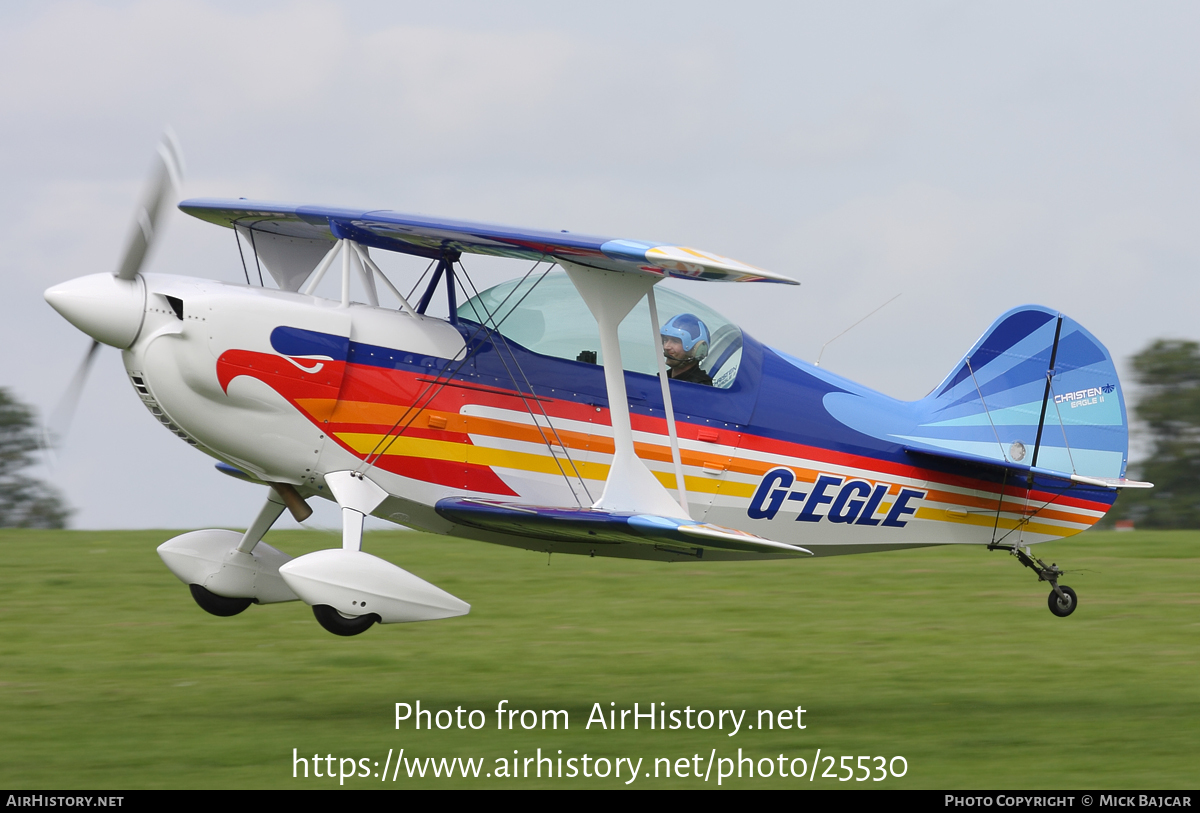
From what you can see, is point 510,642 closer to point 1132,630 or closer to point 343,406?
point 343,406

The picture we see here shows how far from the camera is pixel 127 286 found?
7.76 m

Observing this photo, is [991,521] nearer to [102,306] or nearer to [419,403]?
[419,403]

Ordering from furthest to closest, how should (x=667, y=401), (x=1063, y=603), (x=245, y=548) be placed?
(x=1063, y=603) → (x=245, y=548) → (x=667, y=401)

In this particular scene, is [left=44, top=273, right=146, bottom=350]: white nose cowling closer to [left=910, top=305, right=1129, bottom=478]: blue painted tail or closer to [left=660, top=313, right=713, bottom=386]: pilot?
[left=660, top=313, right=713, bottom=386]: pilot

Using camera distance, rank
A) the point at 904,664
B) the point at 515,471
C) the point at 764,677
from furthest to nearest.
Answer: the point at 904,664 → the point at 764,677 → the point at 515,471

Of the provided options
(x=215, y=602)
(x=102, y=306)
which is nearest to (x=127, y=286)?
(x=102, y=306)

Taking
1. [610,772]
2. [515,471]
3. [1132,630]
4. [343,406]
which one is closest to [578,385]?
[515,471]

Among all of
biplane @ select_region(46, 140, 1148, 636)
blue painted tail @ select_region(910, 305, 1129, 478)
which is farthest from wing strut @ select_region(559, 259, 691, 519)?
blue painted tail @ select_region(910, 305, 1129, 478)

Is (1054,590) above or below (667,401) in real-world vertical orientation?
below

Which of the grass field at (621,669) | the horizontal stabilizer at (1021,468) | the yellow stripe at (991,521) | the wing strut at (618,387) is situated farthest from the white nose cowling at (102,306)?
the yellow stripe at (991,521)

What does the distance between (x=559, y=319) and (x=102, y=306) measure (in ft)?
9.45
